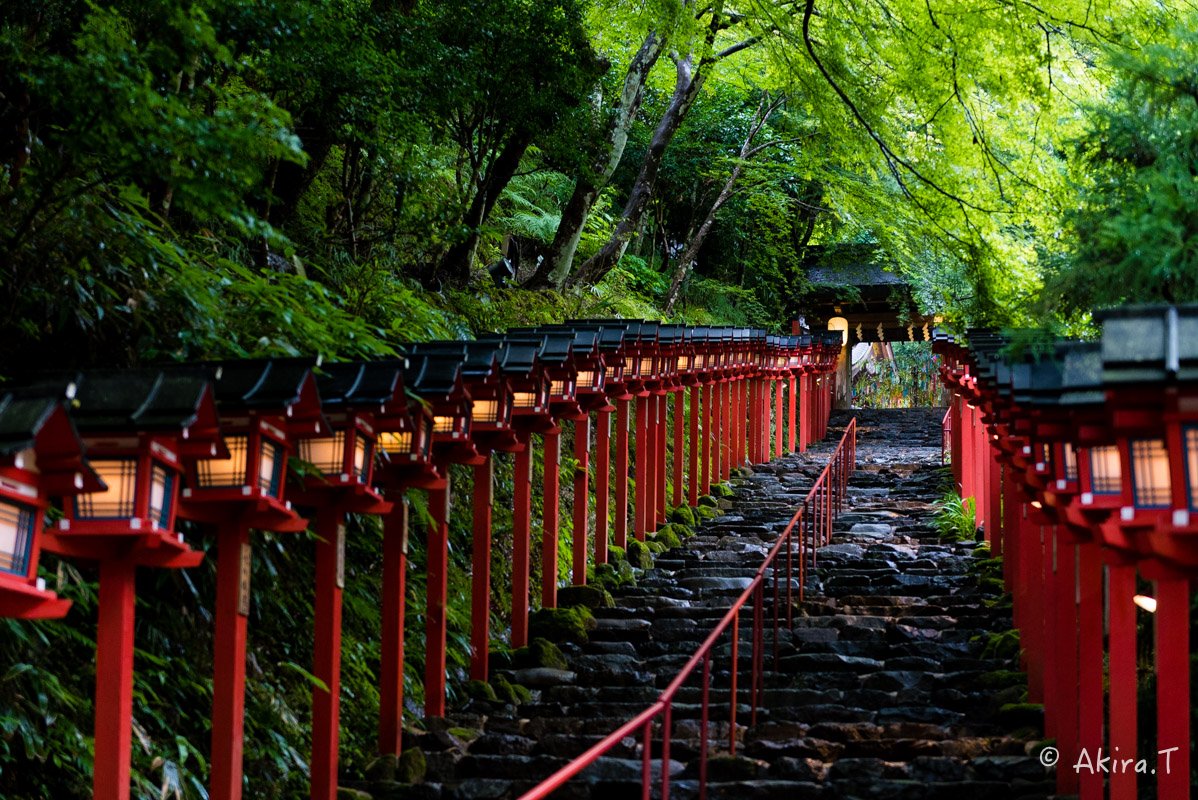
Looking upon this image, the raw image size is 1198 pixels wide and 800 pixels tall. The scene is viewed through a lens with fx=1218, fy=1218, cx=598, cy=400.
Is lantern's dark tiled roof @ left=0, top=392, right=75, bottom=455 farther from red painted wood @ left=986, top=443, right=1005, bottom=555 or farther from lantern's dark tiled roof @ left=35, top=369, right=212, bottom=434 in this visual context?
red painted wood @ left=986, top=443, right=1005, bottom=555

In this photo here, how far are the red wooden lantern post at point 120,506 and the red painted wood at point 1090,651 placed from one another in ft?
18.5

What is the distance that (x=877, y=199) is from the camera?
66.9 feet

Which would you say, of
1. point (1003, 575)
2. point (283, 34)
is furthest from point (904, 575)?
point (283, 34)

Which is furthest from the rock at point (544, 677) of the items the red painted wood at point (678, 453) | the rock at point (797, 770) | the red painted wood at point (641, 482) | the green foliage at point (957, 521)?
the green foliage at point (957, 521)

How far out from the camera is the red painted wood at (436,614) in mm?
9766

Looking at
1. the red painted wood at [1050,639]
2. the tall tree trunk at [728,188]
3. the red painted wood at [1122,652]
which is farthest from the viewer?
the tall tree trunk at [728,188]

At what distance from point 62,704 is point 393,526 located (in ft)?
9.67

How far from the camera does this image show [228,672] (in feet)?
20.7

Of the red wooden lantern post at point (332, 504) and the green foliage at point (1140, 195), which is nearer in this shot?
the green foliage at point (1140, 195)

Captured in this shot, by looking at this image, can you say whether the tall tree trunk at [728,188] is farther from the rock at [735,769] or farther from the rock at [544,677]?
the rock at [735,769]

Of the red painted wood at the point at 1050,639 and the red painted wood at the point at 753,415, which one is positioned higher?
the red painted wood at the point at 753,415

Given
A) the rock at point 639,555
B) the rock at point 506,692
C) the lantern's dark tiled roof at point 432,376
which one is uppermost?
the lantern's dark tiled roof at point 432,376

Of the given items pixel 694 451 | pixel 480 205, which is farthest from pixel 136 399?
pixel 694 451

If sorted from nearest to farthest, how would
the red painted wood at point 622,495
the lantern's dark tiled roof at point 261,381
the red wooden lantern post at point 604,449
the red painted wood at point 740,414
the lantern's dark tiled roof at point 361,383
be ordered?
the lantern's dark tiled roof at point 261,381, the lantern's dark tiled roof at point 361,383, the red wooden lantern post at point 604,449, the red painted wood at point 622,495, the red painted wood at point 740,414
